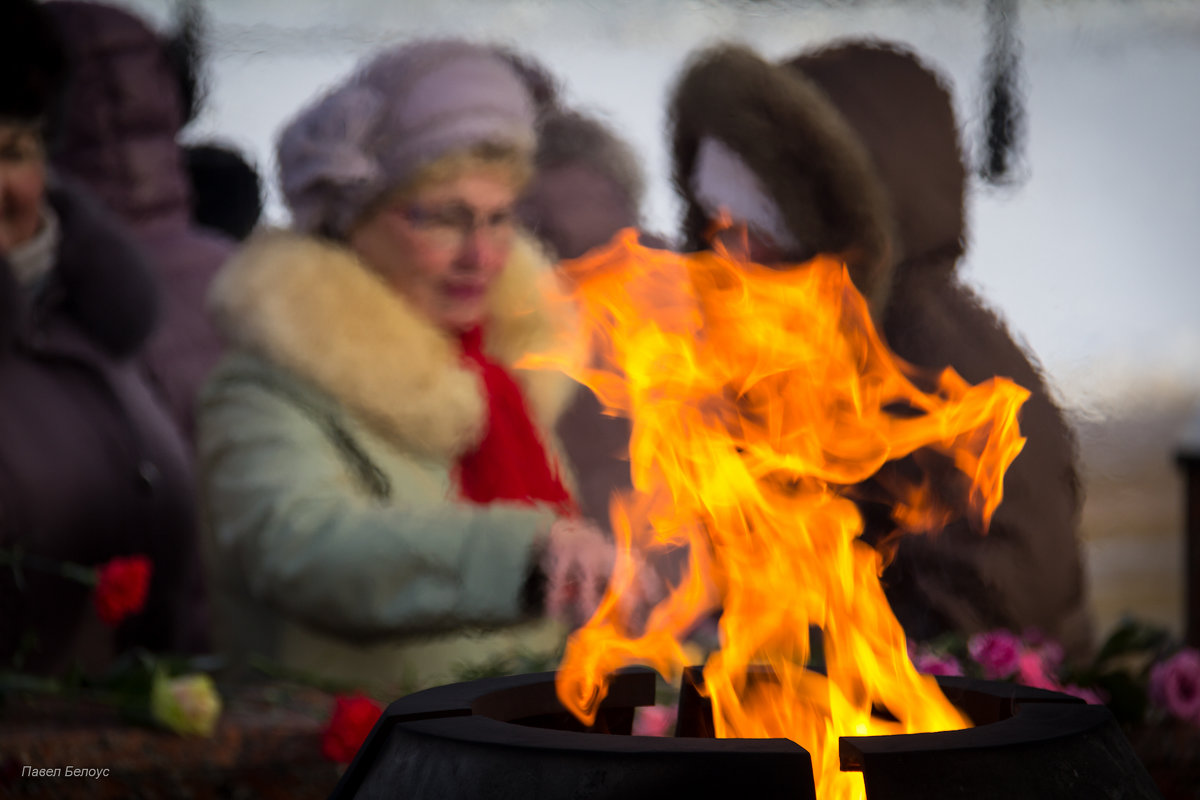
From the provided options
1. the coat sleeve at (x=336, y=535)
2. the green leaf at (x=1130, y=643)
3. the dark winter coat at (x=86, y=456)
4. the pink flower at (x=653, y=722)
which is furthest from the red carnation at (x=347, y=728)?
the green leaf at (x=1130, y=643)

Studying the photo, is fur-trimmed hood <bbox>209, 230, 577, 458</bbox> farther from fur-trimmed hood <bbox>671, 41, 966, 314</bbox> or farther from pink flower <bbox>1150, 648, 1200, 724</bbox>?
pink flower <bbox>1150, 648, 1200, 724</bbox>

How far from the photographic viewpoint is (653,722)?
150cm

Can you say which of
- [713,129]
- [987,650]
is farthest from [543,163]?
[987,650]

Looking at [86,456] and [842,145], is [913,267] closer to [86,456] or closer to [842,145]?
[842,145]

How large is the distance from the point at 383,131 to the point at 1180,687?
1.64 m

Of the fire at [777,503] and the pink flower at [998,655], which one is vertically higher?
the fire at [777,503]

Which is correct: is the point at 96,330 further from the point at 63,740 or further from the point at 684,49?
the point at 684,49

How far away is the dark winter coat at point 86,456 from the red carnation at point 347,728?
95 centimetres

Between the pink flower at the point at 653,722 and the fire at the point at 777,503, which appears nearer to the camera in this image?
the fire at the point at 777,503

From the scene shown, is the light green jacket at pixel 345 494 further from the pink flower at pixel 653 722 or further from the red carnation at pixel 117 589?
the pink flower at pixel 653 722

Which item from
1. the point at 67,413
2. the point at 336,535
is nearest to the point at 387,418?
the point at 336,535

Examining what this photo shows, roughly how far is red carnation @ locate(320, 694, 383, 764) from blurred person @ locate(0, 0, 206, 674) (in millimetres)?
905

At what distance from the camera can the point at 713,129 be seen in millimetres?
2361

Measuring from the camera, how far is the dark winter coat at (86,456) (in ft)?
7.24
